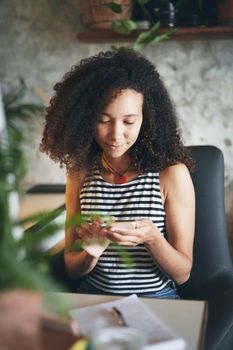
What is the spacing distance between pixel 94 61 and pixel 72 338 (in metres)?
1.02

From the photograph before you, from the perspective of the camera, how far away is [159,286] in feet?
5.22

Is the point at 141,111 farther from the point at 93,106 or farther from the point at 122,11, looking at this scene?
the point at 122,11

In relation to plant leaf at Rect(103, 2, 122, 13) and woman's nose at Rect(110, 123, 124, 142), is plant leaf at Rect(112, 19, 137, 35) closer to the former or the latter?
plant leaf at Rect(103, 2, 122, 13)

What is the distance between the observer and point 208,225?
174 centimetres

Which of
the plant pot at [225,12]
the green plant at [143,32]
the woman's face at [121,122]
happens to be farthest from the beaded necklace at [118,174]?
the plant pot at [225,12]

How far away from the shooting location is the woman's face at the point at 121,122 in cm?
152

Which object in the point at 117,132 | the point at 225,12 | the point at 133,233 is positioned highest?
the point at 225,12

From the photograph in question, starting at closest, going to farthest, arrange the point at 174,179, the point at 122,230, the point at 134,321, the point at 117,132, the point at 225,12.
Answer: the point at 134,321, the point at 122,230, the point at 117,132, the point at 174,179, the point at 225,12

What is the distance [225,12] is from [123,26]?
1.36 ft

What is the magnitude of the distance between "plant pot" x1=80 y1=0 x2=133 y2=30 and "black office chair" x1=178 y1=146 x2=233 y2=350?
75 centimetres

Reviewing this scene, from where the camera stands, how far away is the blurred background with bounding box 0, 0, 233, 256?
2.36 m

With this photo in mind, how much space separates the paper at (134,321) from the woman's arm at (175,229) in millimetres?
313

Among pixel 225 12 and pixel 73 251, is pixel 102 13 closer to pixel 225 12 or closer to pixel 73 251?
pixel 225 12

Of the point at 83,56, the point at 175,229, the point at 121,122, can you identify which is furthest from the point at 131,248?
the point at 83,56
